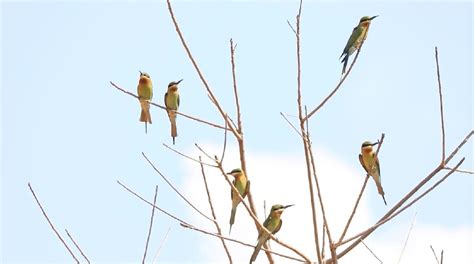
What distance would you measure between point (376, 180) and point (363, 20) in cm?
174

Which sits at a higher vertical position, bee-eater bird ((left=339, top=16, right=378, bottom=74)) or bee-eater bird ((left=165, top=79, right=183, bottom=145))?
bee-eater bird ((left=339, top=16, right=378, bottom=74))

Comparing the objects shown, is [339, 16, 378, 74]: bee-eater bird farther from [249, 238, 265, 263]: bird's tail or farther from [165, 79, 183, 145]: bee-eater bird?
[249, 238, 265, 263]: bird's tail

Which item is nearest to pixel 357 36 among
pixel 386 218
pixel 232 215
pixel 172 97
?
pixel 172 97

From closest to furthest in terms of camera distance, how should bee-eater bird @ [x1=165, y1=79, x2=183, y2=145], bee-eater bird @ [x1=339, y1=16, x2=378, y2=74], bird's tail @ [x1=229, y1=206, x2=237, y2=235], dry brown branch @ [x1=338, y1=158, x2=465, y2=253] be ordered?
dry brown branch @ [x1=338, y1=158, x2=465, y2=253] → bird's tail @ [x1=229, y1=206, x2=237, y2=235] → bee-eater bird @ [x1=339, y1=16, x2=378, y2=74] → bee-eater bird @ [x1=165, y1=79, x2=183, y2=145]

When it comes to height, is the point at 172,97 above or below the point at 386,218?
above

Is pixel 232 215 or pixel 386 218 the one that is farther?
pixel 232 215

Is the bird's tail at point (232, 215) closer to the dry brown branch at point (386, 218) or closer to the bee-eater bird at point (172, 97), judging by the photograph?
the dry brown branch at point (386, 218)

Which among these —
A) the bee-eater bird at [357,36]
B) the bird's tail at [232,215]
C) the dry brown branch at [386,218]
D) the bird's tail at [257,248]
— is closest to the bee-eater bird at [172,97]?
the bee-eater bird at [357,36]

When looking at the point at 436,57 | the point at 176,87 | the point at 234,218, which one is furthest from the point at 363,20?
the point at 436,57

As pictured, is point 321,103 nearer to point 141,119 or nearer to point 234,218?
point 234,218

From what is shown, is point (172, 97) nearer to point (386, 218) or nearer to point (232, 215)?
point (232, 215)

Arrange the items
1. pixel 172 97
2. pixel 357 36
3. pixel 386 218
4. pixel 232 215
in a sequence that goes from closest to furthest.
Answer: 1. pixel 386 218
2. pixel 232 215
3. pixel 357 36
4. pixel 172 97

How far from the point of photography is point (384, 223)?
287 cm

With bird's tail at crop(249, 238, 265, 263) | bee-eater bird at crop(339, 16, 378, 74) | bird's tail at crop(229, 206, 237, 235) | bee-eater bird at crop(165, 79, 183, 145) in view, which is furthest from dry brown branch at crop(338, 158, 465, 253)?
bee-eater bird at crop(165, 79, 183, 145)
